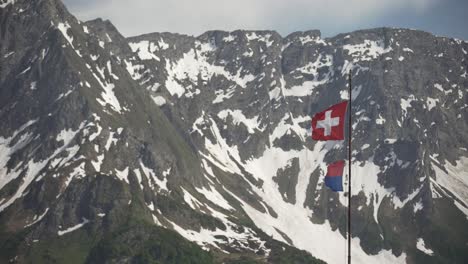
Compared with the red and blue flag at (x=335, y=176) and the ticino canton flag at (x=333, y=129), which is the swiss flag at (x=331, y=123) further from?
the red and blue flag at (x=335, y=176)

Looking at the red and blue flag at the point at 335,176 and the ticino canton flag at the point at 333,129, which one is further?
the red and blue flag at the point at 335,176

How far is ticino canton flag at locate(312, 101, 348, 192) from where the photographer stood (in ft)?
→ 262

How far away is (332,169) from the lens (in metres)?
81.2

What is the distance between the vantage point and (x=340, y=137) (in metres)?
79.5

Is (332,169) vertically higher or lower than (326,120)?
lower

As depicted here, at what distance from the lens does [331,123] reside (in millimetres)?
81312

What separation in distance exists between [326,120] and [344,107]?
8.63 feet

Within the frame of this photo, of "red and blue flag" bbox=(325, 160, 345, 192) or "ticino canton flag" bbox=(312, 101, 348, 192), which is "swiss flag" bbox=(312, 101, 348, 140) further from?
"red and blue flag" bbox=(325, 160, 345, 192)

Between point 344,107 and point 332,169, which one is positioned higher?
point 344,107

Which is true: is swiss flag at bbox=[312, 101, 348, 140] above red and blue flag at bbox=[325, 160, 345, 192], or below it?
above

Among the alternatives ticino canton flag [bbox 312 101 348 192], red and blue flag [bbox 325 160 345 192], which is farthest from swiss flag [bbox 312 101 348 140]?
red and blue flag [bbox 325 160 345 192]

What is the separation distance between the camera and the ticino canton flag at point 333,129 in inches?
3145

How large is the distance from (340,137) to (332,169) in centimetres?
378

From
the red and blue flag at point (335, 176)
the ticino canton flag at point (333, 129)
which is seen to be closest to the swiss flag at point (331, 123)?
the ticino canton flag at point (333, 129)
